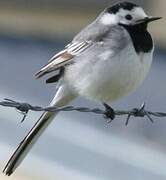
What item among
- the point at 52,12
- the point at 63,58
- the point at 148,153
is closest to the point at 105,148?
the point at 148,153

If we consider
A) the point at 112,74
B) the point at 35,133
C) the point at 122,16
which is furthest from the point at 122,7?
the point at 35,133

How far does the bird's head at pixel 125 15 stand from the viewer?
6719mm

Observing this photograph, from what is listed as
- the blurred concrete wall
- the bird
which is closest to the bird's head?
the bird

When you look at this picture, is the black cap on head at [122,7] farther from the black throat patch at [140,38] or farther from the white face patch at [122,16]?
the black throat patch at [140,38]

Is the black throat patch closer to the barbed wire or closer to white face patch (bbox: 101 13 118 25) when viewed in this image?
white face patch (bbox: 101 13 118 25)

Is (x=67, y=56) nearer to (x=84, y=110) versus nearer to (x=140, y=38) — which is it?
A: (x=140, y=38)

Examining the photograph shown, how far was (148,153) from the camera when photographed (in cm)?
1062

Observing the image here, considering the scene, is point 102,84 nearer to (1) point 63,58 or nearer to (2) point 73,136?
(1) point 63,58

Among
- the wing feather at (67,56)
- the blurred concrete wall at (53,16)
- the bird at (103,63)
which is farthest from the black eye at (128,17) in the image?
the blurred concrete wall at (53,16)

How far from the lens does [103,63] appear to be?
21.1 feet

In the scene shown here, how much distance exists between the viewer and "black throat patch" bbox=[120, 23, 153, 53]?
6.48 metres

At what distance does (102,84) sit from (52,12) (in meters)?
13.1

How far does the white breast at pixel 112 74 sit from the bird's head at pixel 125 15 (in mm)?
303

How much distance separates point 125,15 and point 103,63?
46 cm
